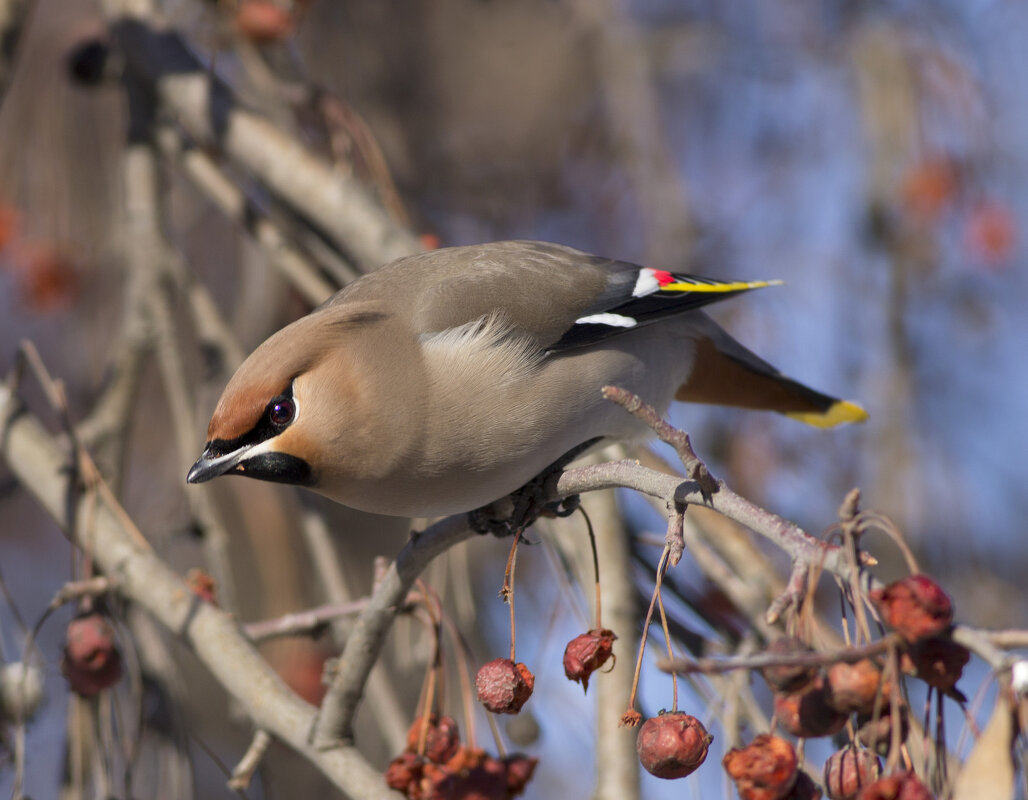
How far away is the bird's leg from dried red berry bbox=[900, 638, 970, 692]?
115 cm

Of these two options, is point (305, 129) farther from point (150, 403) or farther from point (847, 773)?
point (847, 773)

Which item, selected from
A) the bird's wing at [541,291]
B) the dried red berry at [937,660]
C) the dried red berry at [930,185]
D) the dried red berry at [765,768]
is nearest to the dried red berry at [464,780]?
the dried red berry at [765,768]

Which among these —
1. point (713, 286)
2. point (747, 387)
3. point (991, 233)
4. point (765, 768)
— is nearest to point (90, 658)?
point (765, 768)

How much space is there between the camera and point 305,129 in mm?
4887

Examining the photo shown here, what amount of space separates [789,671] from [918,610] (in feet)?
0.67

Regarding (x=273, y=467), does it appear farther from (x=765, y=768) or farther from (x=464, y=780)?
(x=765, y=768)

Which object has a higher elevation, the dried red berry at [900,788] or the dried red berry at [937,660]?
the dried red berry at [937,660]

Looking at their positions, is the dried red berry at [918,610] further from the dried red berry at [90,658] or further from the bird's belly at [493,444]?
the dried red berry at [90,658]

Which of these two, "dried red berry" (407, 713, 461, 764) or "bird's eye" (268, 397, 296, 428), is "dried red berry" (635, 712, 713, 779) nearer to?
"dried red berry" (407, 713, 461, 764)

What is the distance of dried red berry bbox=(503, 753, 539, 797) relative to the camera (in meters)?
2.38

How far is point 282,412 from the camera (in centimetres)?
247

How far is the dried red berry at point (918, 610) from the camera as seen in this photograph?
1.33 metres

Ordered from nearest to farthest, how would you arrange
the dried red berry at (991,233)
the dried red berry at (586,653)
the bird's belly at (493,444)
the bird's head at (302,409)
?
the dried red berry at (586,653) < the bird's head at (302,409) < the bird's belly at (493,444) < the dried red berry at (991,233)

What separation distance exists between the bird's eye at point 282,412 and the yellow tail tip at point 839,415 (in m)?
1.81
